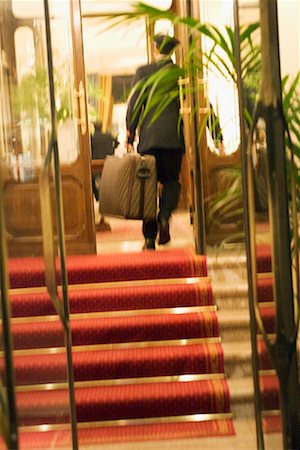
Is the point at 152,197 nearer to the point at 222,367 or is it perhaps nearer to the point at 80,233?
the point at 80,233

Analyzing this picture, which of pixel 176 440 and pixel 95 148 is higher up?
pixel 95 148

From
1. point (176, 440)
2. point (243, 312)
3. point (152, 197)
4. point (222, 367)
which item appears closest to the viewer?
point (176, 440)

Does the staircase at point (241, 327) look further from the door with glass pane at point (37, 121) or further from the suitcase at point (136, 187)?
the door with glass pane at point (37, 121)

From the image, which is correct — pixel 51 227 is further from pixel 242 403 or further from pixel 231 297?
pixel 231 297

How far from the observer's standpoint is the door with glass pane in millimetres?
2025

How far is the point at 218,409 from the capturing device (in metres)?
2.78

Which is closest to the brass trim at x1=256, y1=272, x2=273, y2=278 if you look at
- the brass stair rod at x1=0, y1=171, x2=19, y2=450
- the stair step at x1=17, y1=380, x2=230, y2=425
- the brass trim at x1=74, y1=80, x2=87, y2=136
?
the brass stair rod at x1=0, y1=171, x2=19, y2=450

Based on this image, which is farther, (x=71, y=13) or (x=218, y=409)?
(x=71, y=13)

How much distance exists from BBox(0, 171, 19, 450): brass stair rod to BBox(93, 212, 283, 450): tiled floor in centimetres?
72

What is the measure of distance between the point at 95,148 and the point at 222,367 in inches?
155

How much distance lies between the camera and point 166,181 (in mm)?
4047

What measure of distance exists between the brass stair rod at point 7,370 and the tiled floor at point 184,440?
716mm

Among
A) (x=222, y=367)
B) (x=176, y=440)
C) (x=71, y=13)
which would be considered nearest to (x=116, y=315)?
(x=222, y=367)

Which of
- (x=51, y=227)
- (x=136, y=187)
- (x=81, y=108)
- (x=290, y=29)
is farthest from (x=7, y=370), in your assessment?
(x=81, y=108)
